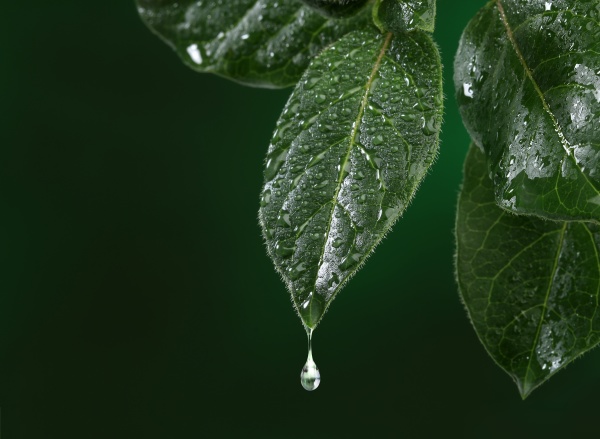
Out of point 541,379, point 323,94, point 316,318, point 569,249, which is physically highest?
point 323,94

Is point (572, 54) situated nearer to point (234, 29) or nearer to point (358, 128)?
point (358, 128)

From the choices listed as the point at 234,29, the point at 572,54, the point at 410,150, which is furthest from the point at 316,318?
the point at 234,29

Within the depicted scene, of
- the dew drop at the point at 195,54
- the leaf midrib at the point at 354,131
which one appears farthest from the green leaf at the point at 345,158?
the dew drop at the point at 195,54

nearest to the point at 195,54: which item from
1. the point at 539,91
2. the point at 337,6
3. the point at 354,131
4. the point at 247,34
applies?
the point at 247,34

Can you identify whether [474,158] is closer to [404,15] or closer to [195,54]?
[404,15]

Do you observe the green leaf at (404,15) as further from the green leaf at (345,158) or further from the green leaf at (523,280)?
the green leaf at (523,280)
